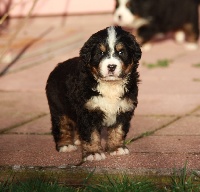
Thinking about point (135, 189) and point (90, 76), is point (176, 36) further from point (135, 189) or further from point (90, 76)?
point (135, 189)

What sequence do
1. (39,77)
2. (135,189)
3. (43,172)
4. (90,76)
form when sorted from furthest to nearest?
(39,77), (90,76), (43,172), (135,189)

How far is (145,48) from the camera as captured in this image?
436 inches

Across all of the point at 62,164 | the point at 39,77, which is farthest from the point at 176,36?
the point at 62,164

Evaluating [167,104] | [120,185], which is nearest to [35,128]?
[167,104]

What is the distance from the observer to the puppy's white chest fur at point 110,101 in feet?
14.9

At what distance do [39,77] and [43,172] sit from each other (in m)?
4.16

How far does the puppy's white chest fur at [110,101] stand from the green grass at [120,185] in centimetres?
64

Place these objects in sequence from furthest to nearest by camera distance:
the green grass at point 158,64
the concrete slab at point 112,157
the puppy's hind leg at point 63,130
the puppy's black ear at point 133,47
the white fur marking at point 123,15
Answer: the white fur marking at point 123,15, the green grass at point 158,64, the puppy's hind leg at point 63,130, the puppy's black ear at point 133,47, the concrete slab at point 112,157

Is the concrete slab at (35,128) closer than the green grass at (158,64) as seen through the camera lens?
Yes

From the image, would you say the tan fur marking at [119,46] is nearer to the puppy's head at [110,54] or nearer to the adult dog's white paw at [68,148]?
the puppy's head at [110,54]

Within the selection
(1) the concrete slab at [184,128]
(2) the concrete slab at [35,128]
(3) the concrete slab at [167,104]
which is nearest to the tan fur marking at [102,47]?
(1) the concrete slab at [184,128]

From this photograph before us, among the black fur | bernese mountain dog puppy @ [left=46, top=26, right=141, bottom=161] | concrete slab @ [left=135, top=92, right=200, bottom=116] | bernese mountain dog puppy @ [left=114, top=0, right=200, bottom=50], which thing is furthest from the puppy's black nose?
the black fur

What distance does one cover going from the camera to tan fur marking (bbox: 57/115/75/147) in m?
4.89

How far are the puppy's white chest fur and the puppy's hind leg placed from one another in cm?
41
